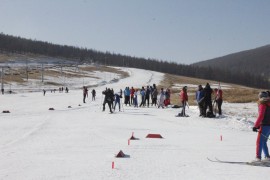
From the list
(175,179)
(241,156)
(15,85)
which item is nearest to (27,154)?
(175,179)

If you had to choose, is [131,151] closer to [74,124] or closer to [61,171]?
[61,171]

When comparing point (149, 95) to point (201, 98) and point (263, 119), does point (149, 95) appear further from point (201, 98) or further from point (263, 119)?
point (263, 119)

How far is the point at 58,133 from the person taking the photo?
16.2m

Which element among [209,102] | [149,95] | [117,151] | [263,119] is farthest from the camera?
[149,95]

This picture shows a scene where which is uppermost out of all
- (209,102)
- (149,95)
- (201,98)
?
(201,98)

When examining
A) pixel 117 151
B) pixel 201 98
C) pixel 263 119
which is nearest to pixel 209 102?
pixel 201 98

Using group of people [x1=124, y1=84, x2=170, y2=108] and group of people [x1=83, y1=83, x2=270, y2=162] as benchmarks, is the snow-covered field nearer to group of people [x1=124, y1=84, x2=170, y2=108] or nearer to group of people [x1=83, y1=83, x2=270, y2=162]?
group of people [x1=83, y1=83, x2=270, y2=162]

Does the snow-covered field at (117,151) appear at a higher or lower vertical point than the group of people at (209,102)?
lower

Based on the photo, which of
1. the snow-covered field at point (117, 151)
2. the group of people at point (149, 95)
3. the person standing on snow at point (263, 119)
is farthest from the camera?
the group of people at point (149, 95)

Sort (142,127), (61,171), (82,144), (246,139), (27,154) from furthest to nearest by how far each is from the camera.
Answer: (142,127) → (246,139) → (82,144) → (27,154) → (61,171)

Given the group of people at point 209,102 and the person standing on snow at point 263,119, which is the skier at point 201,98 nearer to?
the group of people at point 209,102

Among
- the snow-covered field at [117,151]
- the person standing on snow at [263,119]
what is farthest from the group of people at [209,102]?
the snow-covered field at [117,151]

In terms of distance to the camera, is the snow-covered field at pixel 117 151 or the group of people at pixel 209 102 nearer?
the snow-covered field at pixel 117 151

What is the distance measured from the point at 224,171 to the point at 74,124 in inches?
451
